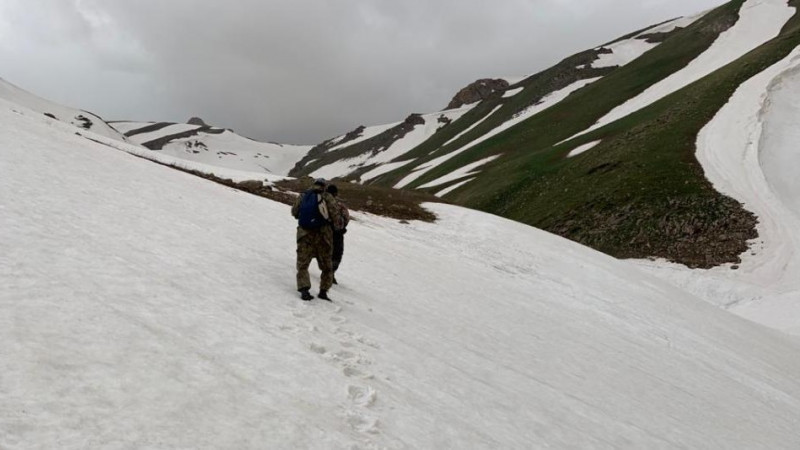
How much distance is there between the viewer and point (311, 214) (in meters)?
11.1

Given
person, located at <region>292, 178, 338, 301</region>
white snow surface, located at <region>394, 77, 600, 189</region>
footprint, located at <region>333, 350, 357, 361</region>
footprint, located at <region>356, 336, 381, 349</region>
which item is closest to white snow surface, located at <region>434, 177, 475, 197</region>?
white snow surface, located at <region>394, 77, 600, 189</region>

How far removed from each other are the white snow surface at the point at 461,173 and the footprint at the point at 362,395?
72570 millimetres

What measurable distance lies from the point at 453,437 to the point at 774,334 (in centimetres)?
2451

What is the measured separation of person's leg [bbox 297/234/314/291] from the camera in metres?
10.9

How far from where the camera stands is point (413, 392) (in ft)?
27.3

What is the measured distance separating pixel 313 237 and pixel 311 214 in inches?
20.5

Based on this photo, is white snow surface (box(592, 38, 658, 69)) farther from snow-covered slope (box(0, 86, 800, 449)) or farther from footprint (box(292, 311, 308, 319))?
footprint (box(292, 311, 308, 319))

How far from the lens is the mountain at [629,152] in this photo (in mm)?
37188

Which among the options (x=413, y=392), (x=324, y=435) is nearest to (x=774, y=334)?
(x=413, y=392)

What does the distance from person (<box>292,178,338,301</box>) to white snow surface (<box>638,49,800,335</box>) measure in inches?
1068

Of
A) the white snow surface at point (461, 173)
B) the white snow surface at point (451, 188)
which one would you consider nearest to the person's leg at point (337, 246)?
the white snow surface at point (451, 188)

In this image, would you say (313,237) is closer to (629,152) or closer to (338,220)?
(338,220)

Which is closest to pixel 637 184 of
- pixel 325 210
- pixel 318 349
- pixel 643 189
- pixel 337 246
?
pixel 643 189

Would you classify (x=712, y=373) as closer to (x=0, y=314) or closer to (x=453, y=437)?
(x=453, y=437)
